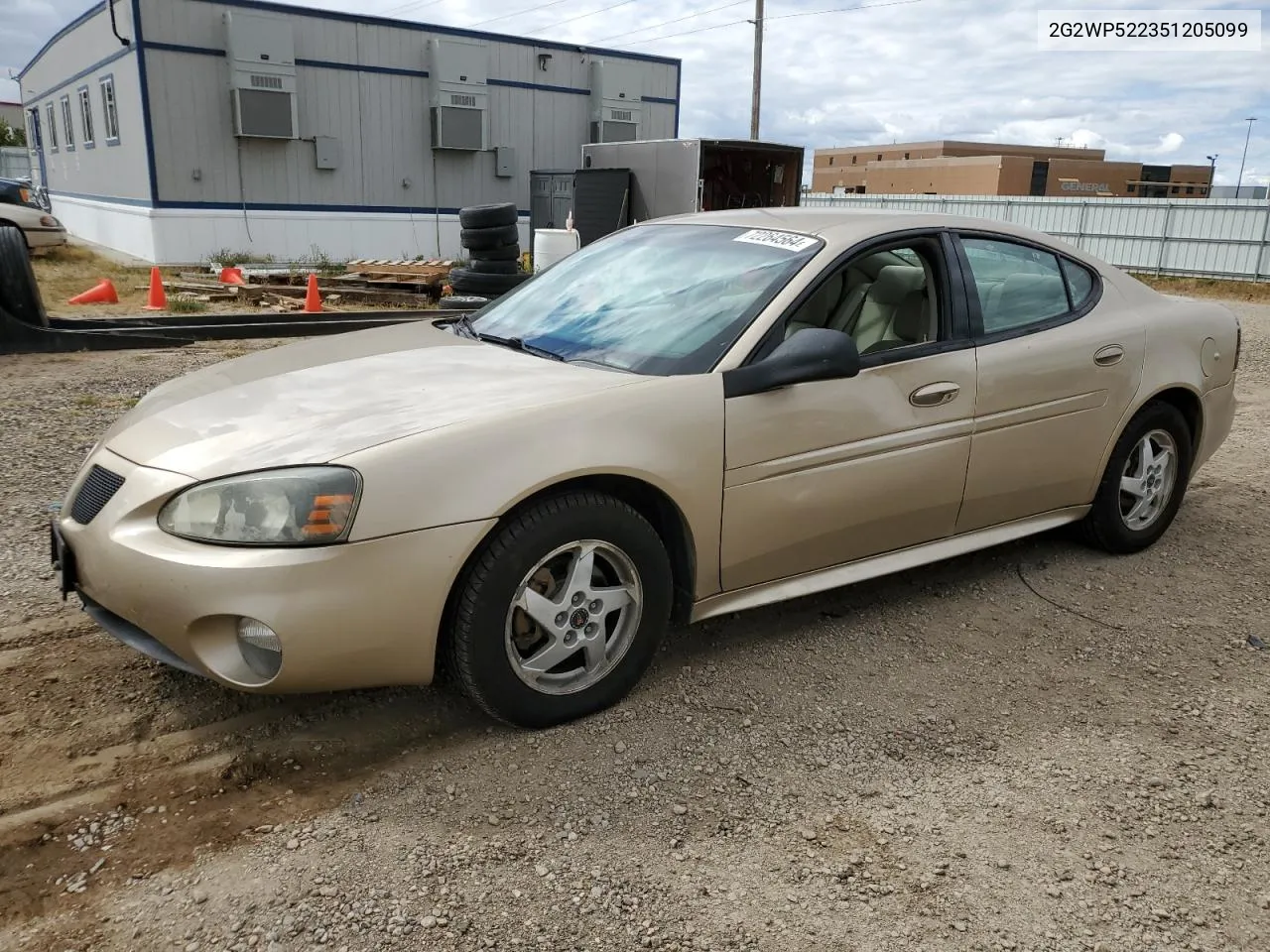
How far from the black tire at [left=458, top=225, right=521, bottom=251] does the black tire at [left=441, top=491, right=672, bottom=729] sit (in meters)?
8.62

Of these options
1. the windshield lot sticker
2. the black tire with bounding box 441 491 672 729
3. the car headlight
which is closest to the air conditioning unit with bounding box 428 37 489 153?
the windshield lot sticker

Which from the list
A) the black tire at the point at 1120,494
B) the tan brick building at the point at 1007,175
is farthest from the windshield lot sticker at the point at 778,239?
the tan brick building at the point at 1007,175

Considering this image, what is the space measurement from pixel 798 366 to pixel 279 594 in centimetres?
172

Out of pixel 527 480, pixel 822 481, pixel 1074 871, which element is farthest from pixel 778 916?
pixel 822 481

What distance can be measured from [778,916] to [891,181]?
142 ft

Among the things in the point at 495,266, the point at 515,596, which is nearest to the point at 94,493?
the point at 515,596

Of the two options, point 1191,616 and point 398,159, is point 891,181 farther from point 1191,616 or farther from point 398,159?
point 1191,616

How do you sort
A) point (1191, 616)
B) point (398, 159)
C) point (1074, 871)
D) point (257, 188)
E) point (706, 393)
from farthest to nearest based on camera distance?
point (398, 159), point (257, 188), point (1191, 616), point (706, 393), point (1074, 871)

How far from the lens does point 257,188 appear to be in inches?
751

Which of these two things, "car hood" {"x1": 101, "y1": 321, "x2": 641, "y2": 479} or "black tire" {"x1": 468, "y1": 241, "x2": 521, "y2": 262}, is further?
"black tire" {"x1": 468, "y1": 241, "x2": 521, "y2": 262}

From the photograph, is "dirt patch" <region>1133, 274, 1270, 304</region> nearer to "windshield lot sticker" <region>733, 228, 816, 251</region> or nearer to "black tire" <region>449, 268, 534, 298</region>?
"black tire" <region>449, 268, 534, 298</region>

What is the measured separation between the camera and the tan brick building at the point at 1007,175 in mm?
37750

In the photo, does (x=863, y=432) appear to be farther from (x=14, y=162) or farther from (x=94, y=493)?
(x=14, y=162)

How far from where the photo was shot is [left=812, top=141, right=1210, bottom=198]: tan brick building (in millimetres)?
37750
